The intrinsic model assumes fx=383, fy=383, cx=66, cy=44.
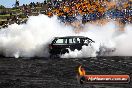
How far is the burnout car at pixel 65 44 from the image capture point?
28234 millimetres

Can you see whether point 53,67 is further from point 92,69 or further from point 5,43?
point 5,43

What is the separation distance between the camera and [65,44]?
28.4 m

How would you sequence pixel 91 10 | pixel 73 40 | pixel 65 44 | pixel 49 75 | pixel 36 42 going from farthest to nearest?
pixel 91 10 < pixel 36 42 < pixel 73 40 < pixel 65 44 < pixel 49 75

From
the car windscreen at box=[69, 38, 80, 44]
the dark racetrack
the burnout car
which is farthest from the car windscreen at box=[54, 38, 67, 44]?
the dark racetrack

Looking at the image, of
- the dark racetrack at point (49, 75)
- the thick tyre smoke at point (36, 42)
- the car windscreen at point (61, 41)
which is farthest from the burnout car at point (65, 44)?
the dark racetrack at point (49, 75)

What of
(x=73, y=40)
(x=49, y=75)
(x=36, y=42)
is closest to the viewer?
(x=49, y=75)

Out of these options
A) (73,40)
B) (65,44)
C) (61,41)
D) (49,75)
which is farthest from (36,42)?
(49,75)

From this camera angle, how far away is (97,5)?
55781mm

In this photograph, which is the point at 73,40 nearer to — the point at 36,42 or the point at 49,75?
the point at 36,42

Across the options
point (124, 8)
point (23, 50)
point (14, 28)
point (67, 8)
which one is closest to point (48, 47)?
point (23, 50)

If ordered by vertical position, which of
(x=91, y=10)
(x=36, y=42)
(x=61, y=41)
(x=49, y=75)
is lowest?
(x=49, y=75)

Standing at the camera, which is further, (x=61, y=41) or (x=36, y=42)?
(x=36, y=42)

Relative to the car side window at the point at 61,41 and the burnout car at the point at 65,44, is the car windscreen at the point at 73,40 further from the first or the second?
the car side window at the point at 61,41

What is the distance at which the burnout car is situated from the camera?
28.2 metres
